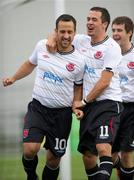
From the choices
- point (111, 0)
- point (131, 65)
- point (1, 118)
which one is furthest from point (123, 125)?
point (111, 0)

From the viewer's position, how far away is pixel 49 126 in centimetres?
940

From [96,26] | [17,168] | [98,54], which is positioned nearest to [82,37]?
[96,26]

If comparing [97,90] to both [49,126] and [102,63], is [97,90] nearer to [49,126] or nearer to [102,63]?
[102,63]

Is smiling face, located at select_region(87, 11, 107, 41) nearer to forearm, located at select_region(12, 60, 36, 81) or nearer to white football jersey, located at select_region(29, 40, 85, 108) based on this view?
white football jersey, located at select_region(29, 40, 85, 108)

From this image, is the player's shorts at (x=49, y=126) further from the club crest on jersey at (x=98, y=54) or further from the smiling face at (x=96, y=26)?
the smiling face at (x=96, y=26)

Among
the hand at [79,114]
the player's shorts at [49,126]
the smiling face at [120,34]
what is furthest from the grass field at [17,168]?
the hand at [79,114]

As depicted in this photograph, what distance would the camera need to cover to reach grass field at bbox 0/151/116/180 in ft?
41.6

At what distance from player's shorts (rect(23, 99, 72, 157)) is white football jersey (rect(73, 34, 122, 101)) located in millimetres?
411

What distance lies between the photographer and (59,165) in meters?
9.88

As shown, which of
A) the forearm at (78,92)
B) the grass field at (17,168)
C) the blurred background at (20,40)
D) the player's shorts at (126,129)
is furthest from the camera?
the blurred background at (20,40)

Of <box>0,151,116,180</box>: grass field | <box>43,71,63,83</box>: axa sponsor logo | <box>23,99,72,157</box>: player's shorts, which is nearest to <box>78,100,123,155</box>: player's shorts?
<box>23,99,72,157</box>: player's shorts

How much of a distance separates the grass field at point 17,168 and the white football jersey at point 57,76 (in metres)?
2.98

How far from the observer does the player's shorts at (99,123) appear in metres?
8.96

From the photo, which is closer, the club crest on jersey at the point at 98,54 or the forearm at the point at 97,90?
the forearm at the point at 97,90
